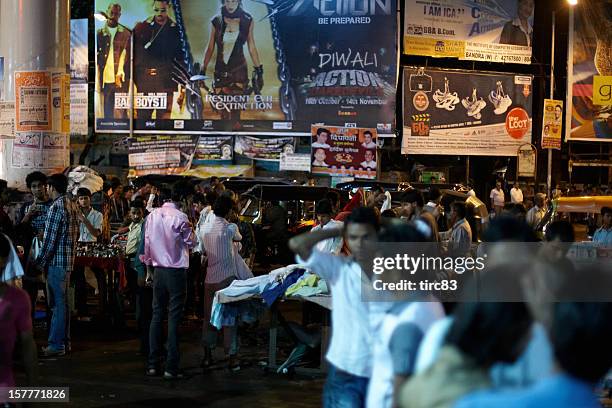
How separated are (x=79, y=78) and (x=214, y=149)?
5225 mm

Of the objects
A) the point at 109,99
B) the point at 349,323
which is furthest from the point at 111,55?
the point at 349,323

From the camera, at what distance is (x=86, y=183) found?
15672 millimetres

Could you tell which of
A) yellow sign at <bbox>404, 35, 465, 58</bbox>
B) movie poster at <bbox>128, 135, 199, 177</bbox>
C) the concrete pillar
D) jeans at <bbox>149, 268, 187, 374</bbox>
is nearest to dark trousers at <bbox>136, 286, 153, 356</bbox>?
jeans at <bbox>149, 268, 187, 374</bbox>

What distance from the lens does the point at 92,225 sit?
13594mm

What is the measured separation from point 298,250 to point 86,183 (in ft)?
34.2

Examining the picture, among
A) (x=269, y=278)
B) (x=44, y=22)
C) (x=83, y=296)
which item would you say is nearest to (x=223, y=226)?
(x=269, y=278)

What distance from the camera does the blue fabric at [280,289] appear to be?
1039 centimetres

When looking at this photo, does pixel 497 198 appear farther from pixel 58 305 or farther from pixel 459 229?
pixel 58 305

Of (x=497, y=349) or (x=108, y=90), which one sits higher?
(x=108, y=90)

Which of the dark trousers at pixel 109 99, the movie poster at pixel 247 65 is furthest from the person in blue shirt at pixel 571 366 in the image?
the dark trousers at pixel 109 99

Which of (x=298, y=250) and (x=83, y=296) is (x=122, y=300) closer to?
(x=83, y=296)

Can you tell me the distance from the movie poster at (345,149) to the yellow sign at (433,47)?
4.19m

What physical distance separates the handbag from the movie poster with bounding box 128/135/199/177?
6.93 meters

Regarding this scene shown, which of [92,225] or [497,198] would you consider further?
[497,198]
